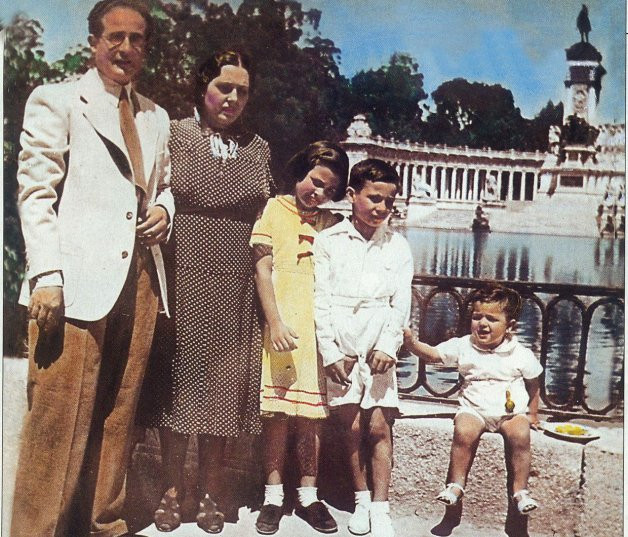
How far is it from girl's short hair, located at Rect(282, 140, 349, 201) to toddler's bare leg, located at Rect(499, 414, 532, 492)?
1.45m

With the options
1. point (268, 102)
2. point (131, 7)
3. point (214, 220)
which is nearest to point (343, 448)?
point (214, 220)

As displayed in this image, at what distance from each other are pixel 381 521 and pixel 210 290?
57.0 inches

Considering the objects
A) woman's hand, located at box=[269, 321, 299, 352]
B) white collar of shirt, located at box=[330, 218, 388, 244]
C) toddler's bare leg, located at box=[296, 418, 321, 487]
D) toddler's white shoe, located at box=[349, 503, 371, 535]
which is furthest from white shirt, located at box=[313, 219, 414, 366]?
toddler's white shoe, located at box=[349, 503, 371, 535]

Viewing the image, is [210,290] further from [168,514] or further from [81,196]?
[168,514]

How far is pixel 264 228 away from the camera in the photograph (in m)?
3.95

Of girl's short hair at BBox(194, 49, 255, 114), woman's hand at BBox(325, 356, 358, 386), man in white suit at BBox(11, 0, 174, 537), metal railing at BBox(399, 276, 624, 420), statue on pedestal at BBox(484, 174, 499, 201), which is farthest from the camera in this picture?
statue on pedestal at BBox(484, 174, 499, 201)

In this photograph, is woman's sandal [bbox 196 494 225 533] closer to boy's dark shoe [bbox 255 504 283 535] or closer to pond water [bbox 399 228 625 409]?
boy's dark shoe [bbox 255 504 283 535]

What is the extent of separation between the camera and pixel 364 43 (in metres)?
4.10

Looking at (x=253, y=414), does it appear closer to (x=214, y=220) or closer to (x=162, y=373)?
(x=162, y=373)

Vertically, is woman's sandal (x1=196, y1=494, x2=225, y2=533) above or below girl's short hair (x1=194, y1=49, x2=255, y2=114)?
below

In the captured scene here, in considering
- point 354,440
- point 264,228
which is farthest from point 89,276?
point 354,440

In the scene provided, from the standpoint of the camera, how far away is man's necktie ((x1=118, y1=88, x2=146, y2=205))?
3828 millimetres

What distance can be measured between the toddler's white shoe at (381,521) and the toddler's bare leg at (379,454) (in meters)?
0.03

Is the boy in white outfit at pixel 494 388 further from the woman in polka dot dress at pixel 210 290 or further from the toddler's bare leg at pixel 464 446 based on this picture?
the woman in polka dot dress at pixel 210 290
